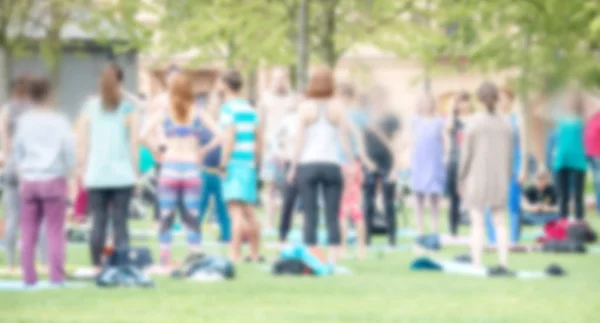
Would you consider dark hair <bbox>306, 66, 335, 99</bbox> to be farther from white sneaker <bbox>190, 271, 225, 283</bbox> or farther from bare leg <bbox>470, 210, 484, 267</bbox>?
white sneaker <bbox>190, 271, 225, 283</bbox>

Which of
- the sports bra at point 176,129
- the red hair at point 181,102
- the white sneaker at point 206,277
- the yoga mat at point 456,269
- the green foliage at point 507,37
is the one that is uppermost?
the green foliage at point 507,37

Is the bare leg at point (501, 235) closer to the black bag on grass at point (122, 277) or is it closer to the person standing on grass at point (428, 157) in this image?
the black bag on grass at point (122, 277)

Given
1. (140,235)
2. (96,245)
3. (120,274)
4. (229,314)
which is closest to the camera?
(229,314)

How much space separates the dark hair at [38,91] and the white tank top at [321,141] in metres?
2.97

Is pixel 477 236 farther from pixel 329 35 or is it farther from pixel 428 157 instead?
pixel 329 35

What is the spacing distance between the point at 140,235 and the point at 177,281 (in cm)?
825

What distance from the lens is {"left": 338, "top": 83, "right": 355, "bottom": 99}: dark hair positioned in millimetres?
21531

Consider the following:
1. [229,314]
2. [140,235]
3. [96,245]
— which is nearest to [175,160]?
[96,245]

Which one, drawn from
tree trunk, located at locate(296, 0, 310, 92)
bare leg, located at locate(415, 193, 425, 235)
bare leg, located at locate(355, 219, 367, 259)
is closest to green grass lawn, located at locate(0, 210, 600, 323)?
bare leg, located at locate(355, 219, 367, 259)

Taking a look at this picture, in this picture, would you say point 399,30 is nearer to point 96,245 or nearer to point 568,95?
point 568,95

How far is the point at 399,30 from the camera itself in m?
37.9

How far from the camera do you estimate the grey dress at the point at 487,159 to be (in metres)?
18.4

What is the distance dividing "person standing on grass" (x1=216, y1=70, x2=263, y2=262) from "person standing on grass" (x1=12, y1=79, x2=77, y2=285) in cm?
290

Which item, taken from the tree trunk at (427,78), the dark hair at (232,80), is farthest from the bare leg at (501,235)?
the tree trunk at (427,78)
